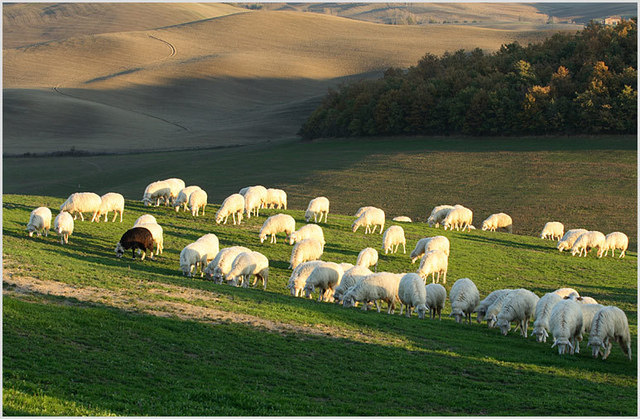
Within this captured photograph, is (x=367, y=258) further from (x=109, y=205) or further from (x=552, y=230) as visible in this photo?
(x=552, y=230)

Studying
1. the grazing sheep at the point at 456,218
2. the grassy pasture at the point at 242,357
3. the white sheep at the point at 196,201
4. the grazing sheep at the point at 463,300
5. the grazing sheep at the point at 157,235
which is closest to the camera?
the grassy pasture at the point at 242,357

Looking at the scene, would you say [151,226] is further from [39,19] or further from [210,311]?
[39,19]

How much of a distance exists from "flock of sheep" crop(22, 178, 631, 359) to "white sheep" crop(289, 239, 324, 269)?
4 cm

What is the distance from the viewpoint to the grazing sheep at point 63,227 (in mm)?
25359

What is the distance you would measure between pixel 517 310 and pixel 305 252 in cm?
882

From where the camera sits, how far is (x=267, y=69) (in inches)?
5379

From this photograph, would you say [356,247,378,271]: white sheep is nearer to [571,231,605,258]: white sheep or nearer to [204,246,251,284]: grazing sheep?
[204,246,251,284]: grazing sheep

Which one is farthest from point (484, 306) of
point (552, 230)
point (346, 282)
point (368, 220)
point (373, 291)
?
point (552, 230)

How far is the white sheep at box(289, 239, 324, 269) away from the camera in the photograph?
82.6 feet

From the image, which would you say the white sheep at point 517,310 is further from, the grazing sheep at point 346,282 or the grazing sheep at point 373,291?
the grazing sheep at point 346,282

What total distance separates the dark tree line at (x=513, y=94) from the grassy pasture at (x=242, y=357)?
41.4 meters

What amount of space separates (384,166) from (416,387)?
49.5m

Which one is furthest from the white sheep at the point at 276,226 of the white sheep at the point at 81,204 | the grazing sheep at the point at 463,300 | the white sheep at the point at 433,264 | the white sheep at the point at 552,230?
the white sheep at the point at 552,230

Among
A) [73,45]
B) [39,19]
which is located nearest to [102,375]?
[73,45]
